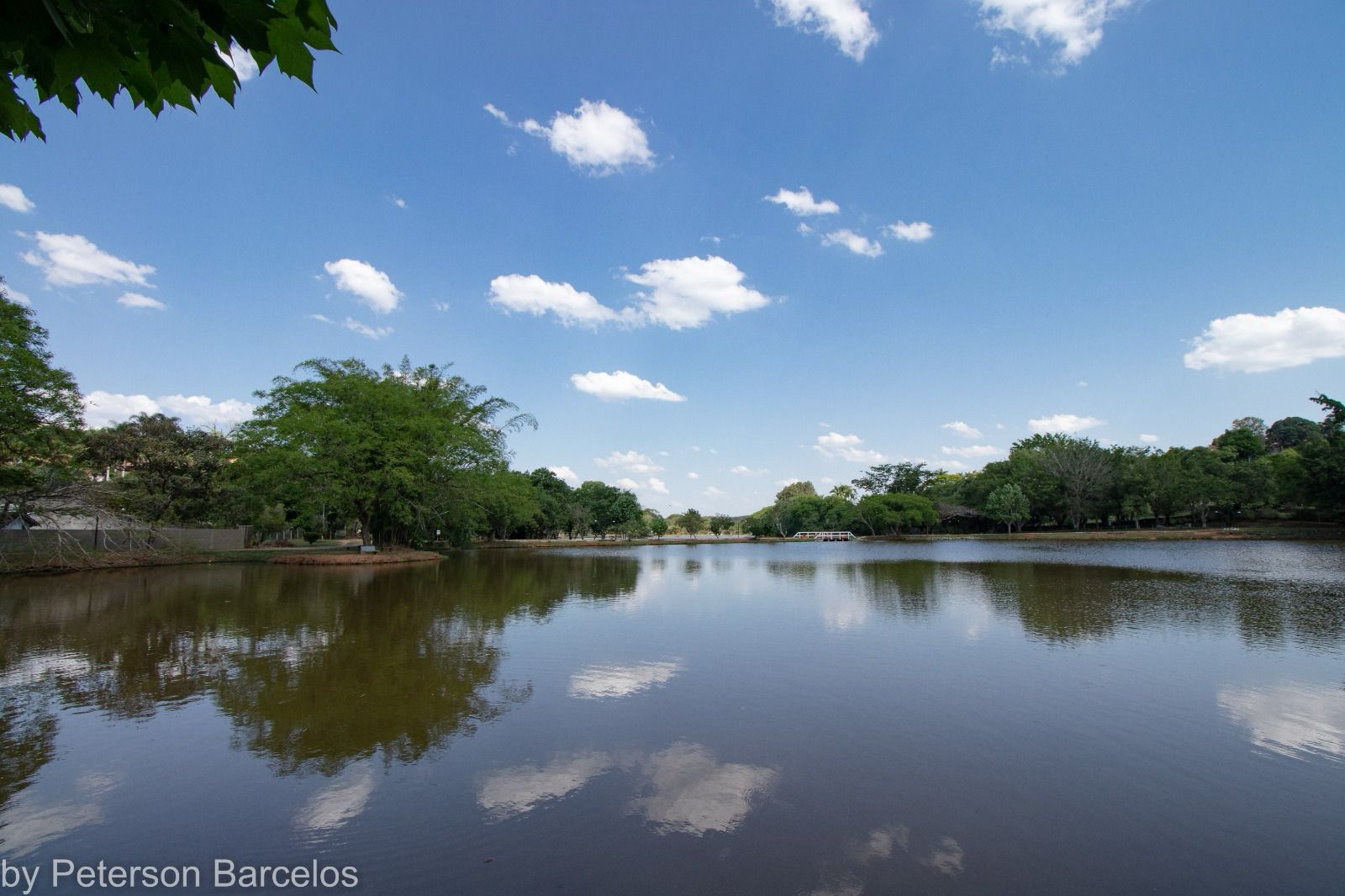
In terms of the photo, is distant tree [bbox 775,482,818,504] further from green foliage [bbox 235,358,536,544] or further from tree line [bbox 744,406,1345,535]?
green foliage [bbox 235,358,536,544]

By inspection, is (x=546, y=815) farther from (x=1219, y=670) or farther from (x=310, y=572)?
(x=310, y=572)

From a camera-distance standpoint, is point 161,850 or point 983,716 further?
point 983,716

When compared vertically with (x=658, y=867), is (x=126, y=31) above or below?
above

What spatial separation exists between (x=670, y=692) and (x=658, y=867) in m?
3.87

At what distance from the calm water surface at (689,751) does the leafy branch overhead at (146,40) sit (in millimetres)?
4038

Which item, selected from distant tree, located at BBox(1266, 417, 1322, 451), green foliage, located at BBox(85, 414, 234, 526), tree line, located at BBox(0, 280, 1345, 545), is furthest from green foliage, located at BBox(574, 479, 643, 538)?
distant tree, located at BBox(1266, 417, 1322, 451)

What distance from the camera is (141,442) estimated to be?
32.9 meters

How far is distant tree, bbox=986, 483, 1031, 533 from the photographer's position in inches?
2783

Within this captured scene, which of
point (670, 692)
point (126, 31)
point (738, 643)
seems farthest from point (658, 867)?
point (738, 643)

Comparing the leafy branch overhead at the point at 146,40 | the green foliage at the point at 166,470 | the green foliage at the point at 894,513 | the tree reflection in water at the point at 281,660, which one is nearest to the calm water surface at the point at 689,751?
the tree reflection in water at the point at 281,660

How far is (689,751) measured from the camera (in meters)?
5.57

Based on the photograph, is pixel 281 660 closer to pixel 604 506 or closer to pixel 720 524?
pixel 604 506

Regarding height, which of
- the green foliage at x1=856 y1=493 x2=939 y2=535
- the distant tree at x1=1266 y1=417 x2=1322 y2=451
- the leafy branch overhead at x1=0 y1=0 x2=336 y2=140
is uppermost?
the distant tree at x1=1266 y1=417 x2=1322 y2=451

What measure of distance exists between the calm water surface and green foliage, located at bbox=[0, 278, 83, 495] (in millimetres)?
13375
